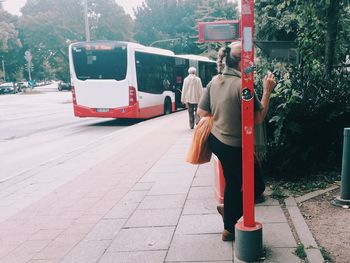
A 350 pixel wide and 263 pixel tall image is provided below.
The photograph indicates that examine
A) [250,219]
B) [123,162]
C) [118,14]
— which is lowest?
[123,162]

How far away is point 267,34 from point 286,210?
9.01 meters

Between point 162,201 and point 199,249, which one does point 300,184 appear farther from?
point 199,249

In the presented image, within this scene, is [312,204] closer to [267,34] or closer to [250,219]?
[250,219]

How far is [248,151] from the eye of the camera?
334 centimetres

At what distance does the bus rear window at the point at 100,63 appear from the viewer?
15.3 m

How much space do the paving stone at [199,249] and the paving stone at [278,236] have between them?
381 mm

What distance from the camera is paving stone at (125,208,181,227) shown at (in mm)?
4648

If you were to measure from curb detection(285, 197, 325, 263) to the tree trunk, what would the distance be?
2779mm

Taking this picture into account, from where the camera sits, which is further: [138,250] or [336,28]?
[336,28]

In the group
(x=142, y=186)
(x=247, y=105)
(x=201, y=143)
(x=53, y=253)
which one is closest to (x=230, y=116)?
(x=247, y=105)

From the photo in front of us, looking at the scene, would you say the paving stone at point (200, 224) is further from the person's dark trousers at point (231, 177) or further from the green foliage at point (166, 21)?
the green foliage at point (166, 21)

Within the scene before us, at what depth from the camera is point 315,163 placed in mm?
6016

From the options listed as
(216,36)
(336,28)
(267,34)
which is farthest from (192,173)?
(267,34)

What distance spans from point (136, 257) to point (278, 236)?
4.46 feet
